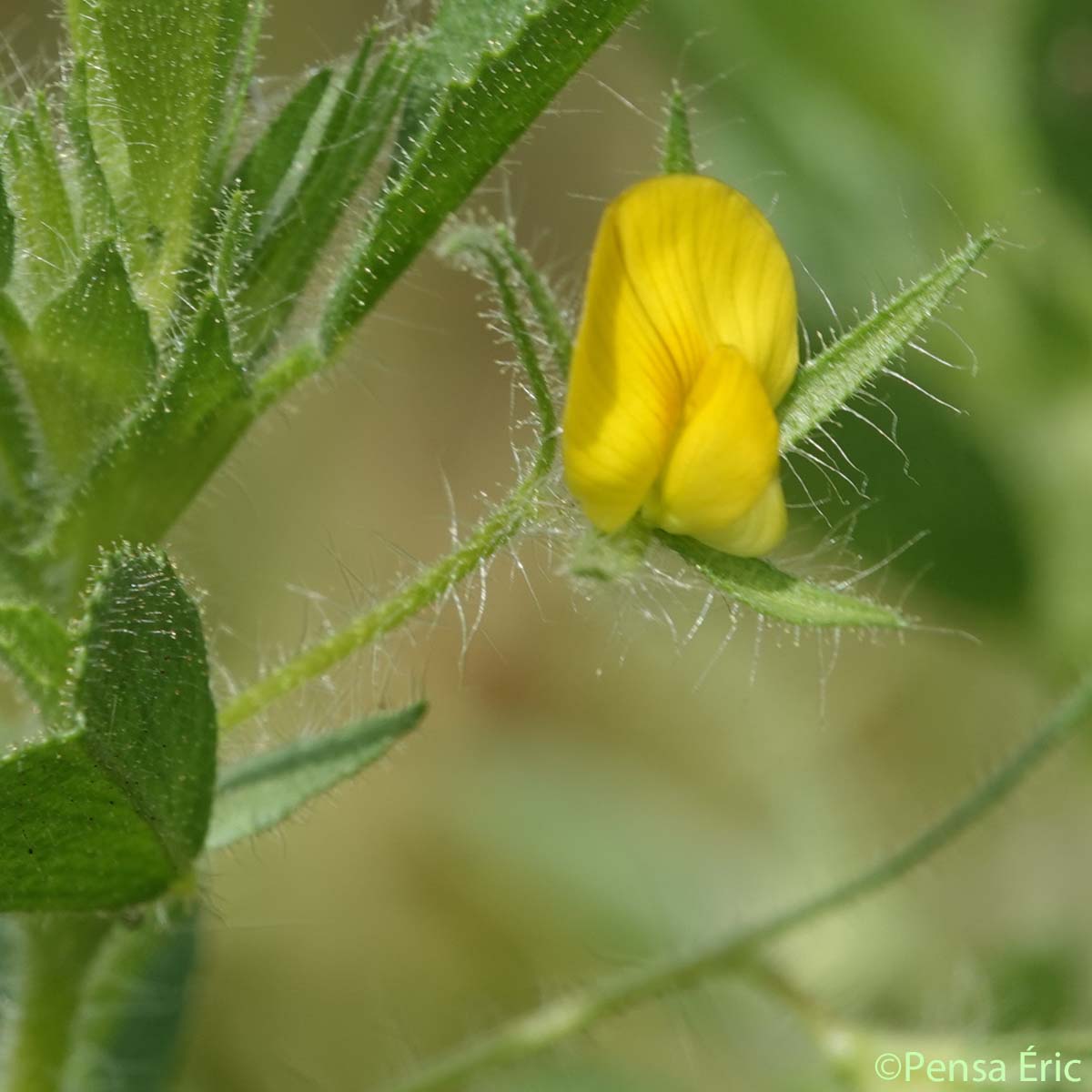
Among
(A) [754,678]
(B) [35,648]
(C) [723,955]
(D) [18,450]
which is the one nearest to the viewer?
(B) [35,648]

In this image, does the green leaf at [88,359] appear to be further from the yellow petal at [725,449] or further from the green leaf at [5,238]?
the yellow petal at [725,449]

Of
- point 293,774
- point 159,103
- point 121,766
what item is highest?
point 159,103

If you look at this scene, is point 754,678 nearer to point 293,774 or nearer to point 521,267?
point 293,774

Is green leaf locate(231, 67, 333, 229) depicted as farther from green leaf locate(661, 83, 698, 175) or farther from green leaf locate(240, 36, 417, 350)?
green leaf locate(661, 83, 698, 175)

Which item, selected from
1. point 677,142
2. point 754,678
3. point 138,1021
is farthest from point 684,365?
point 754,678

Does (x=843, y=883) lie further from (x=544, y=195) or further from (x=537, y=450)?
(x=544, y=195)

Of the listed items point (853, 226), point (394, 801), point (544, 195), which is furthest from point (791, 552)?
point (544, 195)

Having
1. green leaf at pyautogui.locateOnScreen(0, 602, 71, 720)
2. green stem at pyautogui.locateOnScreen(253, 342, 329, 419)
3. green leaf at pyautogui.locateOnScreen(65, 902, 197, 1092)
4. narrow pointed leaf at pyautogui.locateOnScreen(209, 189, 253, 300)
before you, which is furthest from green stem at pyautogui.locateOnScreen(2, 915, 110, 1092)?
narrow pointed leaf at pyautogui.locateOnScreen(209, 189, 253, 300)

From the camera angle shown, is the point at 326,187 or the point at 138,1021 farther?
the point at 138,1021
